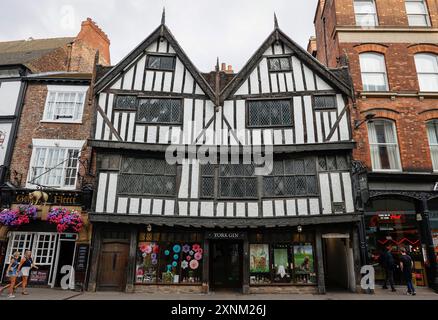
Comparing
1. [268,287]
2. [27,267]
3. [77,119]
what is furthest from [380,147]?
[27,267]

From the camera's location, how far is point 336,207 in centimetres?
1145

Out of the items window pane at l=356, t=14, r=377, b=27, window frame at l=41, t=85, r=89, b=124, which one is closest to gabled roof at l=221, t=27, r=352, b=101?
window pane at l=356, t=14, r=377, b=27

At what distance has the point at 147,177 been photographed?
12.1 meters

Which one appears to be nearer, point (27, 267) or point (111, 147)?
point (27, 267)

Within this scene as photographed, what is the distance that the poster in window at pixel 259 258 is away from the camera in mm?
11555

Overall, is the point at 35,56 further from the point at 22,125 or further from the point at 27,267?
the point at 27,267

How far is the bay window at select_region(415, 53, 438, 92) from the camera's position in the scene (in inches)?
530

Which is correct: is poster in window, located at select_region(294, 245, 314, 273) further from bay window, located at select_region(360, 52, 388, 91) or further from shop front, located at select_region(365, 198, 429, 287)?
bay window, located at select_region(360, 52, 388, 91)

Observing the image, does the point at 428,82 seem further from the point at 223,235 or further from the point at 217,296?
the point at 217,296

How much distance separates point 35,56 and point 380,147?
18849mm

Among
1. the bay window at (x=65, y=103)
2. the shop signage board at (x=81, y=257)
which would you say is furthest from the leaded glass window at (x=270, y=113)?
the shop signage board at (x=81, y=257)

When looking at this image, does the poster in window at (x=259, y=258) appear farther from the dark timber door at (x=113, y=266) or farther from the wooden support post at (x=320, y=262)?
the dark timber door at (x=113, y=266)

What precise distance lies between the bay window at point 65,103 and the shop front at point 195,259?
5902mm

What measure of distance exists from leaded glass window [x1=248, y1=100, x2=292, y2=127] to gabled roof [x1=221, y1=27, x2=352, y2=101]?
1.20 meters
